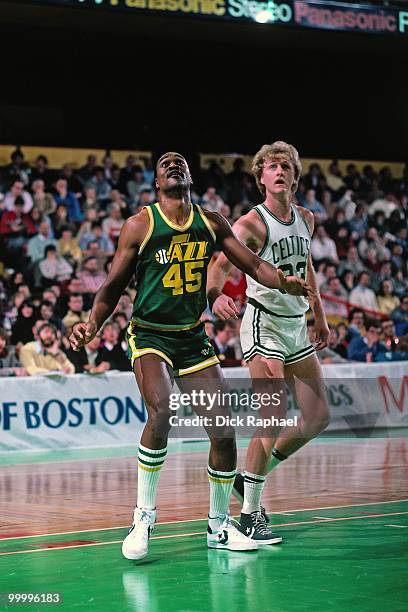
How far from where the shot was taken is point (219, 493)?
6.91m

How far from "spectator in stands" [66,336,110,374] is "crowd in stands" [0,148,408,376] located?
0.06 feet

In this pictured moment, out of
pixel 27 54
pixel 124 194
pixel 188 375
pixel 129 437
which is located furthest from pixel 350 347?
pixel 188 375

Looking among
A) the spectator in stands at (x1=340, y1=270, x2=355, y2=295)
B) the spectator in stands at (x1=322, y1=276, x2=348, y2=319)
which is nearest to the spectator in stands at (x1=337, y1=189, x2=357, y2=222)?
the spectator in stands at (x1=340, y1=270, x2=355, y2=295)

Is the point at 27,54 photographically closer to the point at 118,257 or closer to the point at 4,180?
the point at 4,180

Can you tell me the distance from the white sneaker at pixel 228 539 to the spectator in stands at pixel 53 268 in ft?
34.7

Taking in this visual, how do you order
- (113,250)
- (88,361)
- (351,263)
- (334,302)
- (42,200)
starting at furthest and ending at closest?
(351,263)
(334,302)
(42,200)
(113,250)
(88,361)

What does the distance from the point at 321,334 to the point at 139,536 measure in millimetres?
2099

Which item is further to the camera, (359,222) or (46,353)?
(359,222)

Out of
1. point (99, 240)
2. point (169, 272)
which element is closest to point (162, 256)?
point (169, 272)

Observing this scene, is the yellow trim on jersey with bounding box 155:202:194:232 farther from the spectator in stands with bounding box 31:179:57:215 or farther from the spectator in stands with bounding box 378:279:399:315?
the spectator in stands with bounding box 378:279:399:315

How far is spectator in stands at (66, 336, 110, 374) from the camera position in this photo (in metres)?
14.7

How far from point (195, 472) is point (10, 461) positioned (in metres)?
2.52

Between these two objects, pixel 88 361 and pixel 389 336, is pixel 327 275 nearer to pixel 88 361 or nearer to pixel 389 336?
pixel 389 336

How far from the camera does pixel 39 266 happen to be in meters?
17.2
